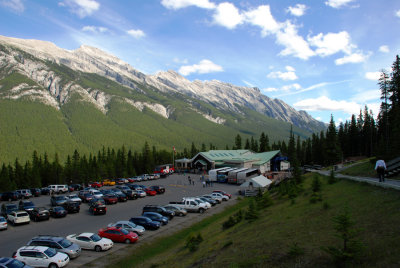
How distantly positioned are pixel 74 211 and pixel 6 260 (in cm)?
1991

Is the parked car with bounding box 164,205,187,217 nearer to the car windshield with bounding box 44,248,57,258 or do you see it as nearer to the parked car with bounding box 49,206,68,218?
the parked car with bounding box 49,206,68,218

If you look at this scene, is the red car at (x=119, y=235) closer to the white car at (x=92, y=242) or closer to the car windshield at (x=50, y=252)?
the white car at (x=92, y=242)

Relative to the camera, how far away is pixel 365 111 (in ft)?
291

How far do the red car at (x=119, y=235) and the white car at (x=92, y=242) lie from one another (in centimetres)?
131

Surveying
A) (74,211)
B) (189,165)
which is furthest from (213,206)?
(189,165)

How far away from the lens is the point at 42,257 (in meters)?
18.3

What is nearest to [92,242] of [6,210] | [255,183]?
[6,210]

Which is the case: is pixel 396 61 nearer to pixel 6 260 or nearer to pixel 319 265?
pixel 319 265

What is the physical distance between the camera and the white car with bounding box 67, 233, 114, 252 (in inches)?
858

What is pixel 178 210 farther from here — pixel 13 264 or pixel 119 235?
pixel 13 264

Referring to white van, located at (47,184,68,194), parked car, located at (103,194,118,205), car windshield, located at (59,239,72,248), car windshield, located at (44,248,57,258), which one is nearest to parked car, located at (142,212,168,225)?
car windshield, located at (59,239,72,248)

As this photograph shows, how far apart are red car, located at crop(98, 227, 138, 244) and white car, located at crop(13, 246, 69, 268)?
5365 millimetres

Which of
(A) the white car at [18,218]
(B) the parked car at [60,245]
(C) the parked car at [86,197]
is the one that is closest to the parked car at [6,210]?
(A) the white car at [18,218]

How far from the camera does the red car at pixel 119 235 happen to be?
23781mm
